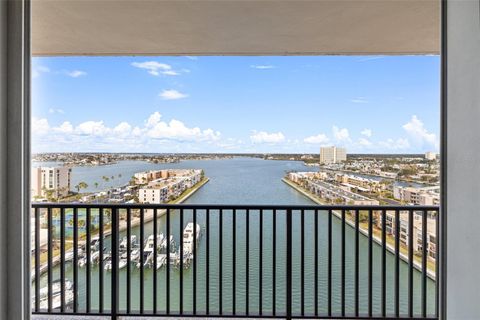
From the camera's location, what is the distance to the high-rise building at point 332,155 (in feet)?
14.9

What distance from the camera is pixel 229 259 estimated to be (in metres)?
2.62

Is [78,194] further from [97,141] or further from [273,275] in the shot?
[273,275]

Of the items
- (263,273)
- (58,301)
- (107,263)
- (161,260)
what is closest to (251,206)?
(263,273)

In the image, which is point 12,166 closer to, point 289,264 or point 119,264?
point 119,264

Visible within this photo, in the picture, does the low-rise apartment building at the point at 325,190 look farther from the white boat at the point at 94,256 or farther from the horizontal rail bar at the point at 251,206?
the white boat at the point at 94,256

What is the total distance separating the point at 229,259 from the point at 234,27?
6.54 feet

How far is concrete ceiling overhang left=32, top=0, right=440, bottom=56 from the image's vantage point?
188 cm

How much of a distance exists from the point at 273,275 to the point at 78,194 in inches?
112

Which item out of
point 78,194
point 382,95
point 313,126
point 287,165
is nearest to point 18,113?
point 78,194

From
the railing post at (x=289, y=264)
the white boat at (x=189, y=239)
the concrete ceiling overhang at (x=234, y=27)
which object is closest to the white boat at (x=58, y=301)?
the white boat at (x=189, y=239)
